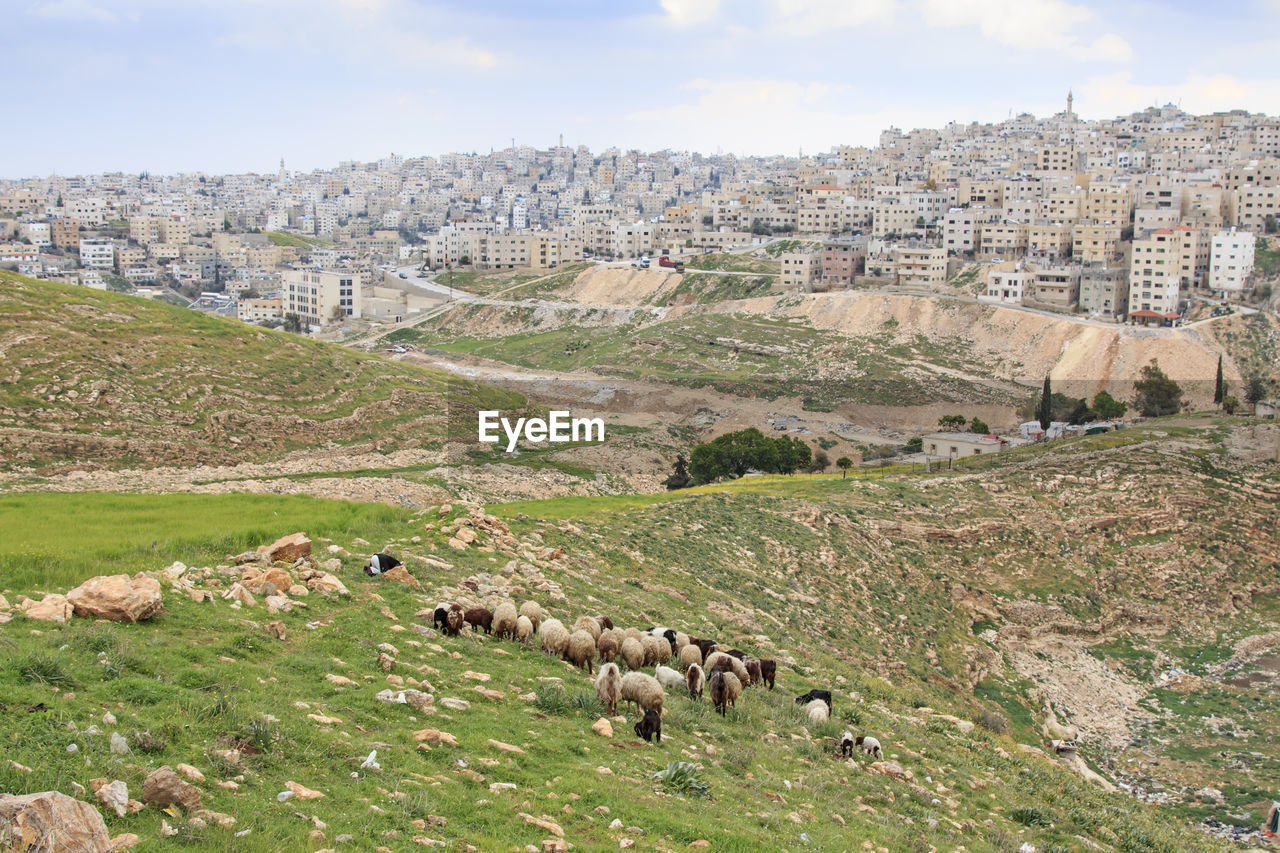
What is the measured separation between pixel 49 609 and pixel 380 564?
4.98 m

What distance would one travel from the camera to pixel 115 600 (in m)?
11.5

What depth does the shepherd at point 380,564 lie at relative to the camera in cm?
1549

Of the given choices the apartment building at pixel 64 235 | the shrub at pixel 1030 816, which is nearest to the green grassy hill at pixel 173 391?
the shrub at pixel 1030 816

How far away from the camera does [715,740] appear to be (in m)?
12.6

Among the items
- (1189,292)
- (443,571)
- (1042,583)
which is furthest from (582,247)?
(443,571)

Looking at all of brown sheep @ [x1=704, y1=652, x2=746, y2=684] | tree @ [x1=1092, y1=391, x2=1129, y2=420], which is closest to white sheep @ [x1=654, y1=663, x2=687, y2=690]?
brown sheep @ [x1=704, y1=652, x2=746, y2=684]

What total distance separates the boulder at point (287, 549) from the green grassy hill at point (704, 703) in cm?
58

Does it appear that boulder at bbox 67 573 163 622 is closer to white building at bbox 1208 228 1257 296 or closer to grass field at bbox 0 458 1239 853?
grass field at bbox 0 458 1239 853

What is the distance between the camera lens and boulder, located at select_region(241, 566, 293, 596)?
44.4ft

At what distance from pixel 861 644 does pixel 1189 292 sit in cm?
7894

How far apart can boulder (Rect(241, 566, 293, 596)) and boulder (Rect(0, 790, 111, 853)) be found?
20.9 feet

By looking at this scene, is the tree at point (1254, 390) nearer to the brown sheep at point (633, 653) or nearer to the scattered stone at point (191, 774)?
the brown sheep at point (633, 653)

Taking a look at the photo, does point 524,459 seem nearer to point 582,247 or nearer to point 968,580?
point 968,580

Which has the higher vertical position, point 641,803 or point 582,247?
point 582,247
